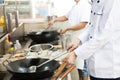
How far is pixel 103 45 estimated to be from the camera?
4.61 feet

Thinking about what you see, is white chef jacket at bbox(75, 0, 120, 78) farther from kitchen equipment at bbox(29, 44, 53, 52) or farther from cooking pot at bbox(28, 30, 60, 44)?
cooking pot at bbox(28, 30, 60, 44)

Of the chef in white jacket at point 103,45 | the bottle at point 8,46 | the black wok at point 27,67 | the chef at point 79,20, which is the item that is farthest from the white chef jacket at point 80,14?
the chef in white jacket at point 103,45

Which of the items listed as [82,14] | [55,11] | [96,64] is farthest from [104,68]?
[55,11]

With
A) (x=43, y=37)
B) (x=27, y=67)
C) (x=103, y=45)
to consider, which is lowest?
(x=27, y=67)

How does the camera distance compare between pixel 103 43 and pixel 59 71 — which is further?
pixel 59 71

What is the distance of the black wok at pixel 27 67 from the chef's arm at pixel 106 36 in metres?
0.34

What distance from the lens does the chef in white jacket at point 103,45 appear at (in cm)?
133

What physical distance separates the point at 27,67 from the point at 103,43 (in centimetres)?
75

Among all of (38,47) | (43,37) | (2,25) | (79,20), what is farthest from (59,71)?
(79,20)

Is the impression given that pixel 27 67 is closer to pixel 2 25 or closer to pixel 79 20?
pixel 2 25

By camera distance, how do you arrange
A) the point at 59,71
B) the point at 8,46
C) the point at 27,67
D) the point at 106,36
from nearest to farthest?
1. the point at 106,36
2. the point at 59,71
3. the point at 27,67
4. the point at 8,46

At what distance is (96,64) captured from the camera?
1463mm

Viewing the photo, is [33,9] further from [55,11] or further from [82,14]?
[82,14]

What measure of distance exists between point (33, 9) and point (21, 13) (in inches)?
7.9
